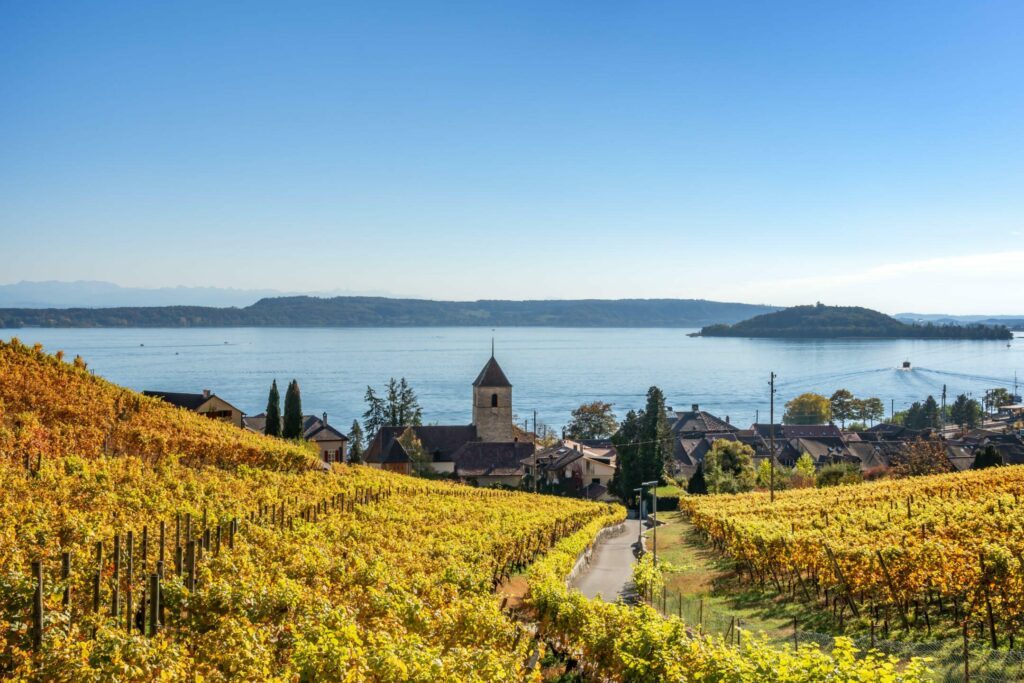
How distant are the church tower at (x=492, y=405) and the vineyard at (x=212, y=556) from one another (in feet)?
144

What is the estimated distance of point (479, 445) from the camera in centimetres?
6844

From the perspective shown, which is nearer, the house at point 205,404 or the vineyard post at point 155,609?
the vineyard post at point 155,609

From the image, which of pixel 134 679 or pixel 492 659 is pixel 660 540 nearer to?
pixel 492 659

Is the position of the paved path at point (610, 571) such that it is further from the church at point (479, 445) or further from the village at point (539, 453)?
the church at point (479, 445)

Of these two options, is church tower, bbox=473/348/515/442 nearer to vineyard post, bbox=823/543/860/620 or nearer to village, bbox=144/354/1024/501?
village, bbox=144/354/1024/501

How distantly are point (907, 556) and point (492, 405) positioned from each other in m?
55.4

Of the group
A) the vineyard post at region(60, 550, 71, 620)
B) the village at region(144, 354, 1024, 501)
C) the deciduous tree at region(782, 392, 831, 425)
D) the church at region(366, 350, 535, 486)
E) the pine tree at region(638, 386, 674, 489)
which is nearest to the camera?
the vineyard post at region(60, 550, 71, 620)

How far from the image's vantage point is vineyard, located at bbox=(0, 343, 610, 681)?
28.4 feet

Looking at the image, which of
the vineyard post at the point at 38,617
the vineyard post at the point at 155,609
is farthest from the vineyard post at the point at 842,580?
the vineyard post at the point at 38,617

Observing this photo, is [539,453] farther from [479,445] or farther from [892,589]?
[892,589]

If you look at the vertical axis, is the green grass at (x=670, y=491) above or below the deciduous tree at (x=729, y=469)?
below

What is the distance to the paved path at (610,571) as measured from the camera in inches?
1056

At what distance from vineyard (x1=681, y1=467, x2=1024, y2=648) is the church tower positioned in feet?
139

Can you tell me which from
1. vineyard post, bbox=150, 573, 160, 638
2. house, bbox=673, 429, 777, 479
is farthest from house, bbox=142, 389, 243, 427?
house, bbox=673, 429, 777, 479
